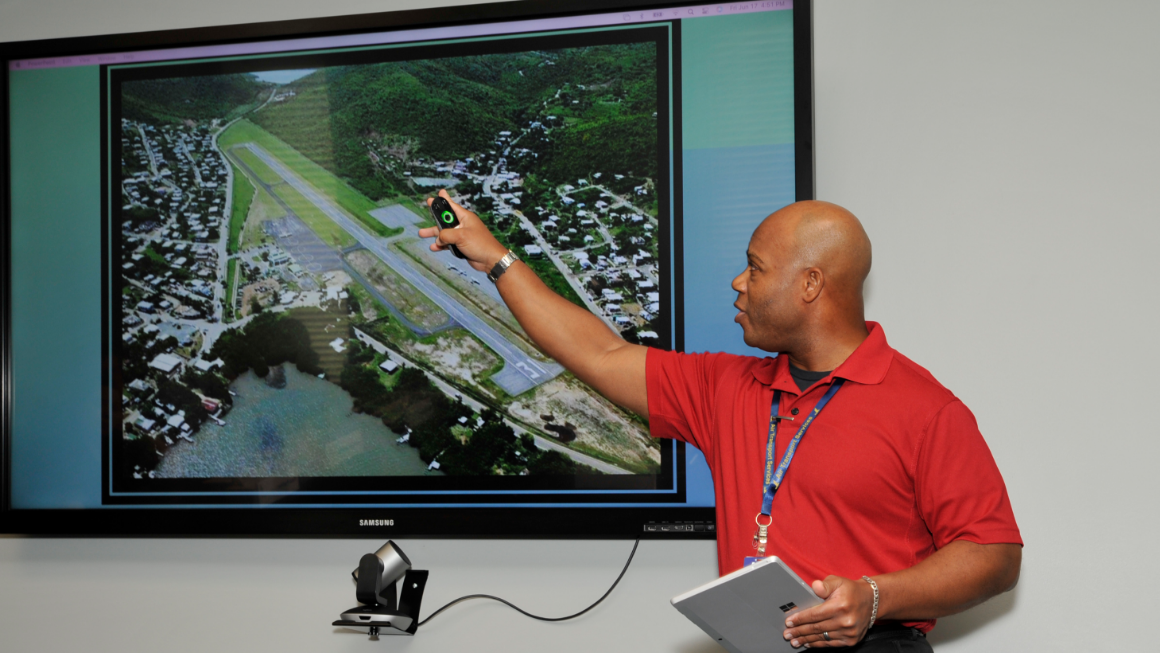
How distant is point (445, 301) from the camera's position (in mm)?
2115

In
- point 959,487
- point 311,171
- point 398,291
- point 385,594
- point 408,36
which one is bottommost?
point 385,594

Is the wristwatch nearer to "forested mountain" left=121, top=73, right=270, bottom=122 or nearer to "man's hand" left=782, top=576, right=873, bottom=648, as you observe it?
"man's hand" left=782, top=576, right=873, bottom=648

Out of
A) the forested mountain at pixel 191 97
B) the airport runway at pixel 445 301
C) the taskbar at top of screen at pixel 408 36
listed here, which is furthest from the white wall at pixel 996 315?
the forested mountain at pixel 191 97

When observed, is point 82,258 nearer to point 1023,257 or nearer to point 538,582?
point 538,582

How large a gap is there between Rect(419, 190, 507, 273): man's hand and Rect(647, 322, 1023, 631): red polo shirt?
2.10 ft

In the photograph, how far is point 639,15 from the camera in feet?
6.79

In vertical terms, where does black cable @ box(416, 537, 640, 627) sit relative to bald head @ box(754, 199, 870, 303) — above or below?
below

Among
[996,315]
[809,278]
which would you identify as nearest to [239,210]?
[809,278]

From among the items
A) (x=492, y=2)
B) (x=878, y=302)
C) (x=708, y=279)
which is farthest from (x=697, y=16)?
(x=878, y=302)

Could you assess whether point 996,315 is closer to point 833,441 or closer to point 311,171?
point 833,441

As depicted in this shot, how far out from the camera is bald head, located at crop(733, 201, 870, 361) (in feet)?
4.92

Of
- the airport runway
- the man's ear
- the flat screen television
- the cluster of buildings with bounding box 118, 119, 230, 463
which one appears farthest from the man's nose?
the cluster of buildings with bounding box 118, 119, 230, 463

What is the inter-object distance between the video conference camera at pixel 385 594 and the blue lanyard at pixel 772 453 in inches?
36.7

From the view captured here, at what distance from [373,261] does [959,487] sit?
61.9 inches
